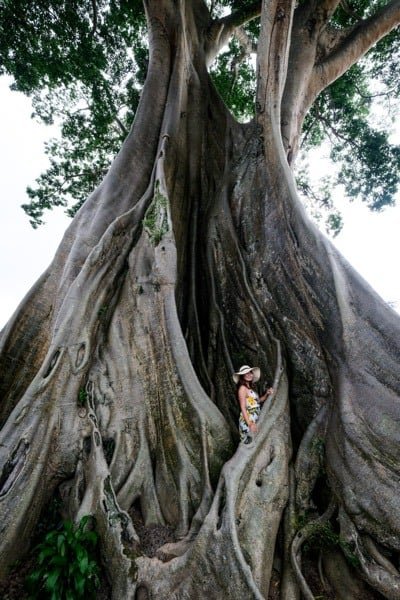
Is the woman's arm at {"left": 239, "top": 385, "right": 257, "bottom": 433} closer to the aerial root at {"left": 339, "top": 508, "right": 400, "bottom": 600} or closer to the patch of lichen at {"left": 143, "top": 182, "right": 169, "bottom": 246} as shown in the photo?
the aerial root at {"left": 339, "top": 508, "right": 400, "bottom": 600}

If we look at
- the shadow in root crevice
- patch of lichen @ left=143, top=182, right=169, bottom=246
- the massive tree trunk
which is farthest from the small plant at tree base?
patch of lichen @ left=143, top=182, right=169, bottom=246

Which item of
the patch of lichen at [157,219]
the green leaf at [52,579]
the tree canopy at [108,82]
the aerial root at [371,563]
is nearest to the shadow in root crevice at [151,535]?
the green leaf at [52,579]

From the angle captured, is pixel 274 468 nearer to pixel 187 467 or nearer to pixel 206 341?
pixel 187 467

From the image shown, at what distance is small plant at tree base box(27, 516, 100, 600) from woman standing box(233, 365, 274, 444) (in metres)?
1.12

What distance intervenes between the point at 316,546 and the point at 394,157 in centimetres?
684

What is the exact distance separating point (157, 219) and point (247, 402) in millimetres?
1859

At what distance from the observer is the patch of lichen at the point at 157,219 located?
310 centimetres

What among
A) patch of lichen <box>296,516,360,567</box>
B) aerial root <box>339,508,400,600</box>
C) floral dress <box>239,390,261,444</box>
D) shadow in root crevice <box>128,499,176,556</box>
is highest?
floral dress <box>239,390,261,444</box>

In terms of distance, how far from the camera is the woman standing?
7.81 ft

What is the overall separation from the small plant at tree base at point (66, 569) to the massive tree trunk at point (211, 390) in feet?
0.44

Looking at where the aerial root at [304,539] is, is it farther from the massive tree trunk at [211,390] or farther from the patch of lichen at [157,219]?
the patch of lichen at [157,219]

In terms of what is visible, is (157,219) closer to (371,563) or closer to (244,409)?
(244,409)

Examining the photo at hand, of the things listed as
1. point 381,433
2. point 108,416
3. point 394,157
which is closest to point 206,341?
point 108,416

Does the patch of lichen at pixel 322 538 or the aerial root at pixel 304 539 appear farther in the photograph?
the patch of lichen at pixel 322 538
